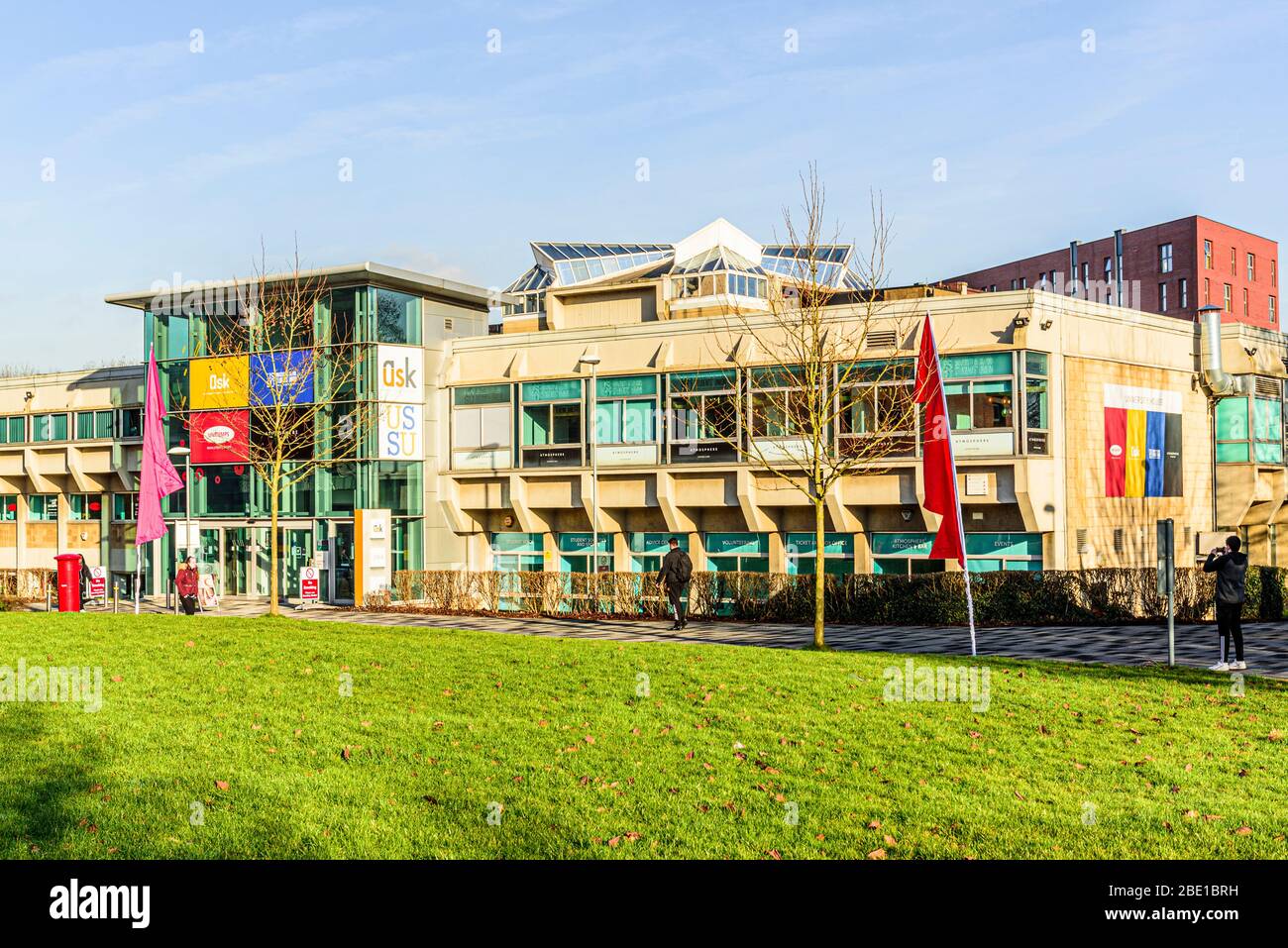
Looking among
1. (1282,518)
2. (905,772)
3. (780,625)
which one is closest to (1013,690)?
(905,772)

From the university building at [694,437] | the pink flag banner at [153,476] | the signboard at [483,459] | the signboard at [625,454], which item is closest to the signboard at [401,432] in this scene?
the university building at [694,437]

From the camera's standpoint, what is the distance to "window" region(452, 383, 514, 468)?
1457 inches

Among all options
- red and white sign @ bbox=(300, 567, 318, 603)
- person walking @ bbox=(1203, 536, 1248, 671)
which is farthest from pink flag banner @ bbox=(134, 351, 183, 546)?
person walking @ bbox=(1203, 536, 1248, 671)

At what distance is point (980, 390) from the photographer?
3088 centimetres

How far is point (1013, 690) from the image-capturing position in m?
14.4

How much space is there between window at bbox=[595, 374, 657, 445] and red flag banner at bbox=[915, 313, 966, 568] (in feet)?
46.0

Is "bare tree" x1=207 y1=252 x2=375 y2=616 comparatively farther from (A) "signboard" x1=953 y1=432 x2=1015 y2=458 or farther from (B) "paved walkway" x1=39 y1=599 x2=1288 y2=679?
(A) "signboard" x1=953 y1=432 x2=1015 y2=458

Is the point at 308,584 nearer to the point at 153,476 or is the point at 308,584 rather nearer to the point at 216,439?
the point at 153,476

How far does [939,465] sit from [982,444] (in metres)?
10.2

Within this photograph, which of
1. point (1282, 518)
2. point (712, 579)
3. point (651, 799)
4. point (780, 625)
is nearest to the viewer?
point (651, 799)

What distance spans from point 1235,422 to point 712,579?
17778mm

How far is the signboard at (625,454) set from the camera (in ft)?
114
